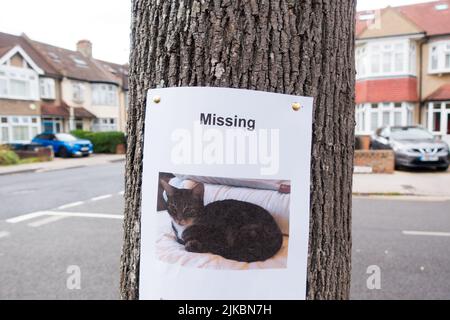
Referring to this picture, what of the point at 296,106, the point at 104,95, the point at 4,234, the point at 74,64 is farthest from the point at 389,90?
the point at 74,64

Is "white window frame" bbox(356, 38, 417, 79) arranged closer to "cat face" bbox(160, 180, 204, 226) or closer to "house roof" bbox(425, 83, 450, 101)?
"house roof" bbox(425, 83, 450, 101)

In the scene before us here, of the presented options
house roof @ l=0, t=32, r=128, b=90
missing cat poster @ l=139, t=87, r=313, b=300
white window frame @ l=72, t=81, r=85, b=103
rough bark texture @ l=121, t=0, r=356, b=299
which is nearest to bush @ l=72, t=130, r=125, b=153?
white window frame @ l=72, t=81, r=85, b=103

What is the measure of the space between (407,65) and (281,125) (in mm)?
20395

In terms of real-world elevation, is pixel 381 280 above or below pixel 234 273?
below

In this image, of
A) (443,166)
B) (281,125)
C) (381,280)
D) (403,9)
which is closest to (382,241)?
(381,280)

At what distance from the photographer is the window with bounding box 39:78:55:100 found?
84.8ft

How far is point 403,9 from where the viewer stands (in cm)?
2073

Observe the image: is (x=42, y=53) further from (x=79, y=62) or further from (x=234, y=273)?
(x=234, y=273)

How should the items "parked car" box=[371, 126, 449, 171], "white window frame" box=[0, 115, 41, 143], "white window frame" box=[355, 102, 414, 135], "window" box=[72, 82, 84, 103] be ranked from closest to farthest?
"parked car" box=[371, 126, 449, 171]
"white window frame" box=[355, 102, 414, 135]
"white window frame" box=[0, 115, 41, 143]
"window" box=[72, 82, 84, 103]

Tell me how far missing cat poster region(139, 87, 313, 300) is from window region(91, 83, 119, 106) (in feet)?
102

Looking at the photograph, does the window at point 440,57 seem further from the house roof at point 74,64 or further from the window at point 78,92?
the window at point 78,92

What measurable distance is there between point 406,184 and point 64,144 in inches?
704

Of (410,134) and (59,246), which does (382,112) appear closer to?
(410,134)

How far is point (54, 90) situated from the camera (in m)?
26.7
